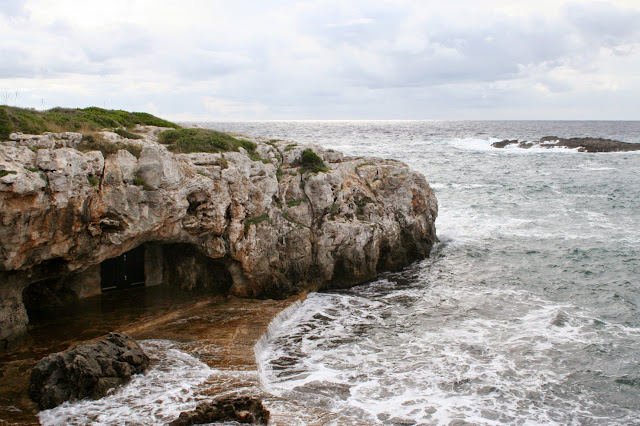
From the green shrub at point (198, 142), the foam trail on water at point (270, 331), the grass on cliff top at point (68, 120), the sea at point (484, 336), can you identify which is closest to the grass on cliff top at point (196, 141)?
the green shrub at point (198, 142)

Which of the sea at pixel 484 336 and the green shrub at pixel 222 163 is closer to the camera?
the sea at pixel 484 336

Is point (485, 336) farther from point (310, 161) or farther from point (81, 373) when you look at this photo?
point (81, 373)

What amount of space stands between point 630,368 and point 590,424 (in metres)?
3.82

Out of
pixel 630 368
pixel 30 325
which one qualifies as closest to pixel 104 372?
pixel 30 325

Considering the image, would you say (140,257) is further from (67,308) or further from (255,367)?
(255,367)

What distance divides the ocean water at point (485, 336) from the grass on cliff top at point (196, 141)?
7.07 meters

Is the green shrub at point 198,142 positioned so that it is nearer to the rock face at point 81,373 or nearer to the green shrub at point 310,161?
the green shrub at point 310,161

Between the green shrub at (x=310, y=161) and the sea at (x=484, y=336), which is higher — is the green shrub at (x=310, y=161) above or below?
above

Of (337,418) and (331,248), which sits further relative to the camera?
(331,248)

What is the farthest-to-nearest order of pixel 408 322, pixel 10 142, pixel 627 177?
pixel 627 177, pixel 408 322, pixel 10 142

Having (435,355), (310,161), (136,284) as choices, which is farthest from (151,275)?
(435,355)

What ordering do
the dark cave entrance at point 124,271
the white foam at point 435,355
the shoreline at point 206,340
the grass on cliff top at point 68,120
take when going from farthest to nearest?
1. the dark cave entrance at point 124,271
2. the grass on cliff top at point 68,120
3. the white foam at point 435,355
4. the shoreline at point 206,340

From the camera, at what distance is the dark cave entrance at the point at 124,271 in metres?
18.8

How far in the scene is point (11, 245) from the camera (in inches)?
520
